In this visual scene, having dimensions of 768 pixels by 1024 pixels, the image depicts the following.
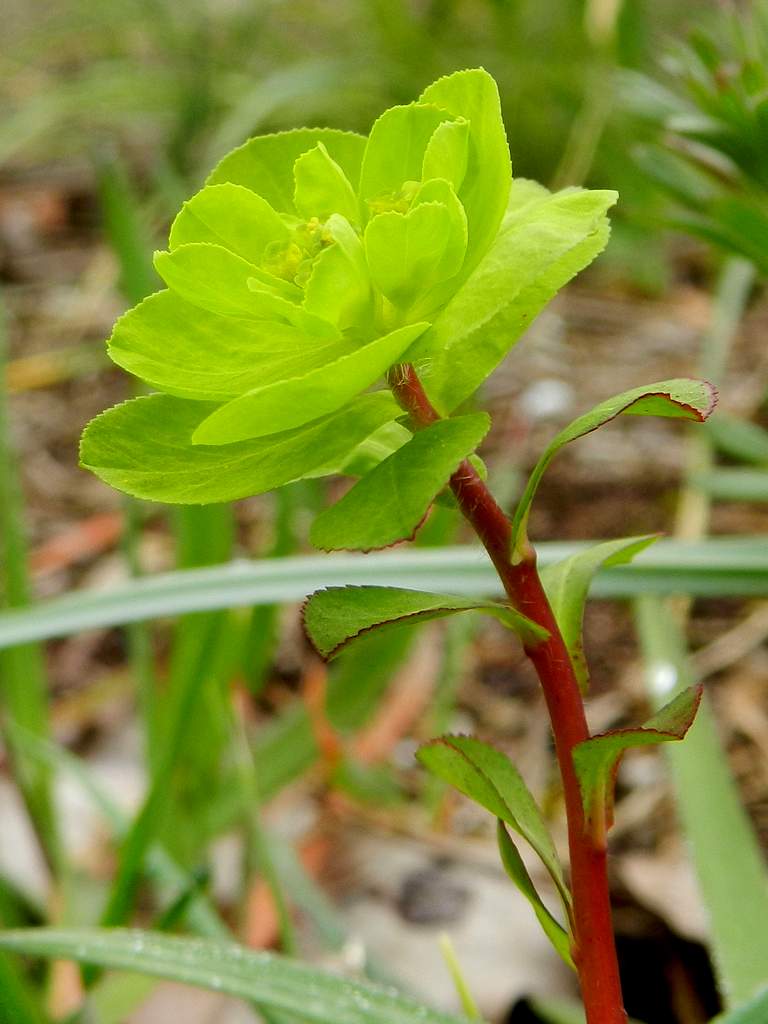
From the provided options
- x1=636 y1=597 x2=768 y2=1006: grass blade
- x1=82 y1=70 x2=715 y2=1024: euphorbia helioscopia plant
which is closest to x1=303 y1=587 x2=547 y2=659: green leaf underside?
x1=82 y1=70 x2=715 y2=1024: euphorbia helioscopia plant

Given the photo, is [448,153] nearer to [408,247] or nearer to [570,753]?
[408,247]

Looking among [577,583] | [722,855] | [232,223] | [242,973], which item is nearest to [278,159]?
[232,223]

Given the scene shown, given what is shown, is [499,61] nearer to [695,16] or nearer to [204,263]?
[695,16]

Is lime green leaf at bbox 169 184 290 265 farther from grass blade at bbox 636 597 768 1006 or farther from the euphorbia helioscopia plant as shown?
grass blade at bbox 636 597 768 1006

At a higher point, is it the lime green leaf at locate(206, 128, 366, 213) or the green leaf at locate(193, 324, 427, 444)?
the lime green leaf at locate(206, 128, 366, 213)

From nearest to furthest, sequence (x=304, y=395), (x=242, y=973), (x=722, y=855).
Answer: (x=304, y=395) < (x=242, y=973) < (x=722, y=855)

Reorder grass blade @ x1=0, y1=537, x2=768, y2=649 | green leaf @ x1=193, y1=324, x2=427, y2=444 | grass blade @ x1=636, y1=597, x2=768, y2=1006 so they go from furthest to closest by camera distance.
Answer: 1. grass blade @ x1=0, y1=537, x2=768, y2=649
2. grass blade @ x1=636, y1=597, x2=768, y2=1006
3. green leaf @ x1=193, y1=324, x2=427, y2=444

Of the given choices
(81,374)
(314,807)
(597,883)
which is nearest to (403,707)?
(314,807)
